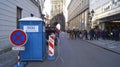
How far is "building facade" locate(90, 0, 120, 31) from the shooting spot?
3171 cm

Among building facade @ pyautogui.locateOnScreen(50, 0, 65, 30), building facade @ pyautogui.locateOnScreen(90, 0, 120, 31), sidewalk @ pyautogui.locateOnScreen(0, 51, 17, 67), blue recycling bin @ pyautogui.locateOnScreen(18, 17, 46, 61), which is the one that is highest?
building facade @ pyautogui.locateOnScreen(50, 0, 65, 30)

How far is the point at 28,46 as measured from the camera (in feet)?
36.8

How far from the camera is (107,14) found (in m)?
36.2

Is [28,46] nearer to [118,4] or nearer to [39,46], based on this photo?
[39,46]

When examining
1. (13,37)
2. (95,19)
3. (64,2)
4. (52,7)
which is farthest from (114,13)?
(64,2)

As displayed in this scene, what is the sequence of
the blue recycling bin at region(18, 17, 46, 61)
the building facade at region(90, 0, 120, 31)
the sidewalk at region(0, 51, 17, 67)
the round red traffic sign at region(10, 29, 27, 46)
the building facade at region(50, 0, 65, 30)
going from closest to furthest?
the round red traffic sign at region(10, 29, 27, 46) → the sidewalk at region(0, 51, 17, 67) → the blue recycling bin at region(18, 17, 46, 61) → the building facade at region(90, 0, 120, 31) → the building facade at region(50, 0, 65, 30)

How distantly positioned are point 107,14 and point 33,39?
86.7ft

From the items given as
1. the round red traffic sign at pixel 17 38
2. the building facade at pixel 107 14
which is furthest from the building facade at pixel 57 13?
the round red traffic sign at pixel 17 38

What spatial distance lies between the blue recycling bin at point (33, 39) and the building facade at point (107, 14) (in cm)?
2028

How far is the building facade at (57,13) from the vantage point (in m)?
130

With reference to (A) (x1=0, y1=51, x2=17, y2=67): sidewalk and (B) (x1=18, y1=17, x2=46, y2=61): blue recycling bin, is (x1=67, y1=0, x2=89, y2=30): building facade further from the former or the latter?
(B) (x1=18, y1=17, x2=46, y2=61): blue recycling bin

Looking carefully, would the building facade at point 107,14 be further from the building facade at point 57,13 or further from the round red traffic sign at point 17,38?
the building facade at point 57,13

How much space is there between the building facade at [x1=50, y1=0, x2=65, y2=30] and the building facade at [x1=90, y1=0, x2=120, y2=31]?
268 ft

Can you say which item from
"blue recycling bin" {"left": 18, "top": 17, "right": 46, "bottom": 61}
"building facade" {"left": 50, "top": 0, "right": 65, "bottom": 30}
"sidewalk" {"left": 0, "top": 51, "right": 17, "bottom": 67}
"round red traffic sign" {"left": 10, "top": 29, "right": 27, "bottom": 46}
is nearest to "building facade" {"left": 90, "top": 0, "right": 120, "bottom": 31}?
"blue recycling bin" {"left": 18, "top": 17, "right": 46, "bottom": 61}
